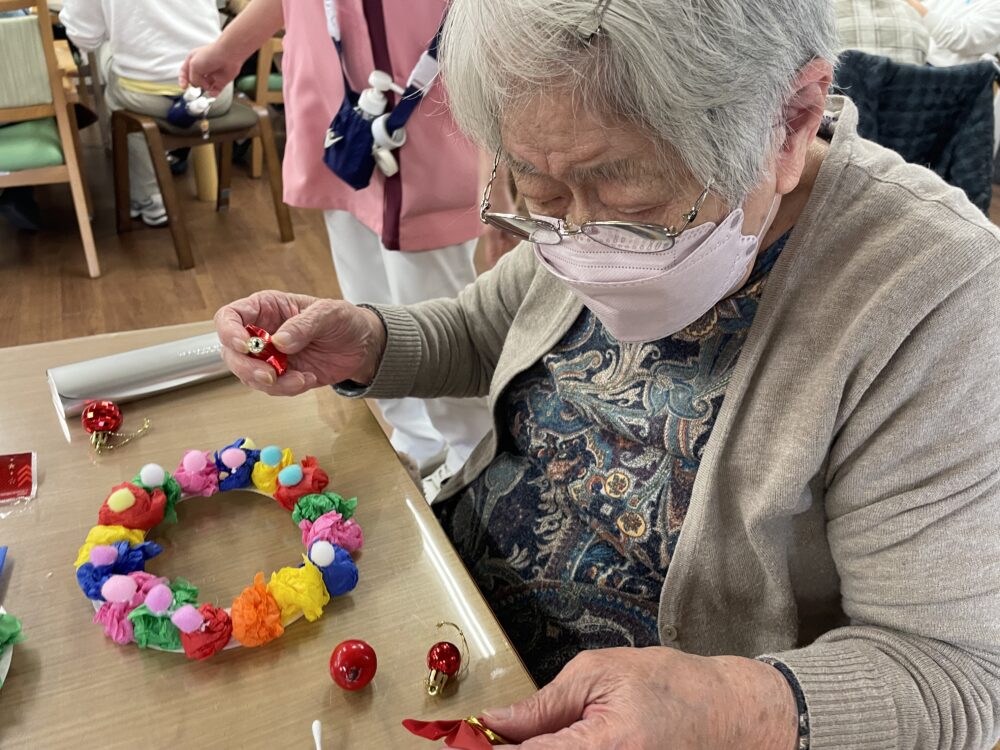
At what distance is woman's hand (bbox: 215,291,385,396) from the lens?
3.34 ft

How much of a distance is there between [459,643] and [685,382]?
38 cm

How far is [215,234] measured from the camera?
383 centimetres

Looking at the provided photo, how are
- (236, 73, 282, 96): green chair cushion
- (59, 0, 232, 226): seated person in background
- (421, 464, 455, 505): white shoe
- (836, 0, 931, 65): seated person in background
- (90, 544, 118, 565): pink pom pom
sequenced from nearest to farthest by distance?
(90, 544, 118, 565): pink pom pom → (421, 464, 455, 505): white shoe → (836, 0, 931, 65): seated person in background → (59, 0, 232, 226): seated person in background → (236, 73, 282, 96): green chair cushion

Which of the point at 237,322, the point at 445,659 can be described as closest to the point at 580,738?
the point at 445,659

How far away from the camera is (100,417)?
1.04 m

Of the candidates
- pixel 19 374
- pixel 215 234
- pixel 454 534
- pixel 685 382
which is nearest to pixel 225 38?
pixel 19 374

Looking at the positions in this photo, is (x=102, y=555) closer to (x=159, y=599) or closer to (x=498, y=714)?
(x=159, y=599)

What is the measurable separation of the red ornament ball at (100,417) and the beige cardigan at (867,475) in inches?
28.7

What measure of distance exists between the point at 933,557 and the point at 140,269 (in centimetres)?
341

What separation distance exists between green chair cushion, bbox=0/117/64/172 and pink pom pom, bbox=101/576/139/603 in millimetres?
2815

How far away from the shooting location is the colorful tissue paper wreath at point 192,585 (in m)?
0.78

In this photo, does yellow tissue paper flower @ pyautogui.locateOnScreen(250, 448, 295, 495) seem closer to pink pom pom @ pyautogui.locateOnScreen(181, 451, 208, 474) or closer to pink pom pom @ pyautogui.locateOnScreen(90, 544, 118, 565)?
pink pom pom @ pyautogui.locateOnScreen(181, 451, 208, 474)

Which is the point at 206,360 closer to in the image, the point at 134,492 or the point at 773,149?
the point at 134,492

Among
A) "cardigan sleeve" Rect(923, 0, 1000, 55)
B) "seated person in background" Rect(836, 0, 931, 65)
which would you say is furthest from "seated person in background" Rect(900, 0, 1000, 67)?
"seated person in background" Rect(836, 0, 931, 65)
